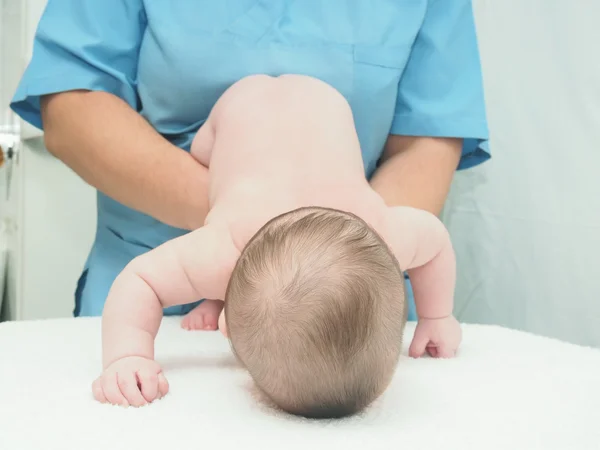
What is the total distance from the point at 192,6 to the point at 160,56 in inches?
3.4

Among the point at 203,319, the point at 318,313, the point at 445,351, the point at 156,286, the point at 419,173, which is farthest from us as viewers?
the point at 419,173

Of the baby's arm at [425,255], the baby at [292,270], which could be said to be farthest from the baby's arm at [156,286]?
the baby's arm at [425,255]

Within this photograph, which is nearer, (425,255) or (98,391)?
(98,391)

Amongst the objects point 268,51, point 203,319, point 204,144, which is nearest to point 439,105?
point 268,51

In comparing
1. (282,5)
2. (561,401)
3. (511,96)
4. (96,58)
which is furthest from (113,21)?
(561,401)

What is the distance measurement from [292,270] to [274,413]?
13 cm

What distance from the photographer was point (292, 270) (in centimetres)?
57

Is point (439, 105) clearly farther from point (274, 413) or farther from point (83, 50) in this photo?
point (274, 413)

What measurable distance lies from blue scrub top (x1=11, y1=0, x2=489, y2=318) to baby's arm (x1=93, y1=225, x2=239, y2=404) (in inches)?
14.0

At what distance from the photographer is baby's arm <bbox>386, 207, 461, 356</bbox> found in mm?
785

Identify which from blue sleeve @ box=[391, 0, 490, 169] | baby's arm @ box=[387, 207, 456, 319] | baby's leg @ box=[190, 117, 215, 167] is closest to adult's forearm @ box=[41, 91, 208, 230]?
baby's leg @ box=[190, 117, 215, 167]

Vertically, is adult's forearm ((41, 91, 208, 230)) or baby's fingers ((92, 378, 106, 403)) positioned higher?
adult's forearm ((41, 91, 208, 230))

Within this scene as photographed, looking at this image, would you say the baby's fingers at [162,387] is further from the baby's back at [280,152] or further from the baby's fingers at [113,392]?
the baby's back at [280,152]

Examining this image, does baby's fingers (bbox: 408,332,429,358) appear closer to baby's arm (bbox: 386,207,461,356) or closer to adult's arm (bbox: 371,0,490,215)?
baby's arm (bbox: 386,207,461,356)
